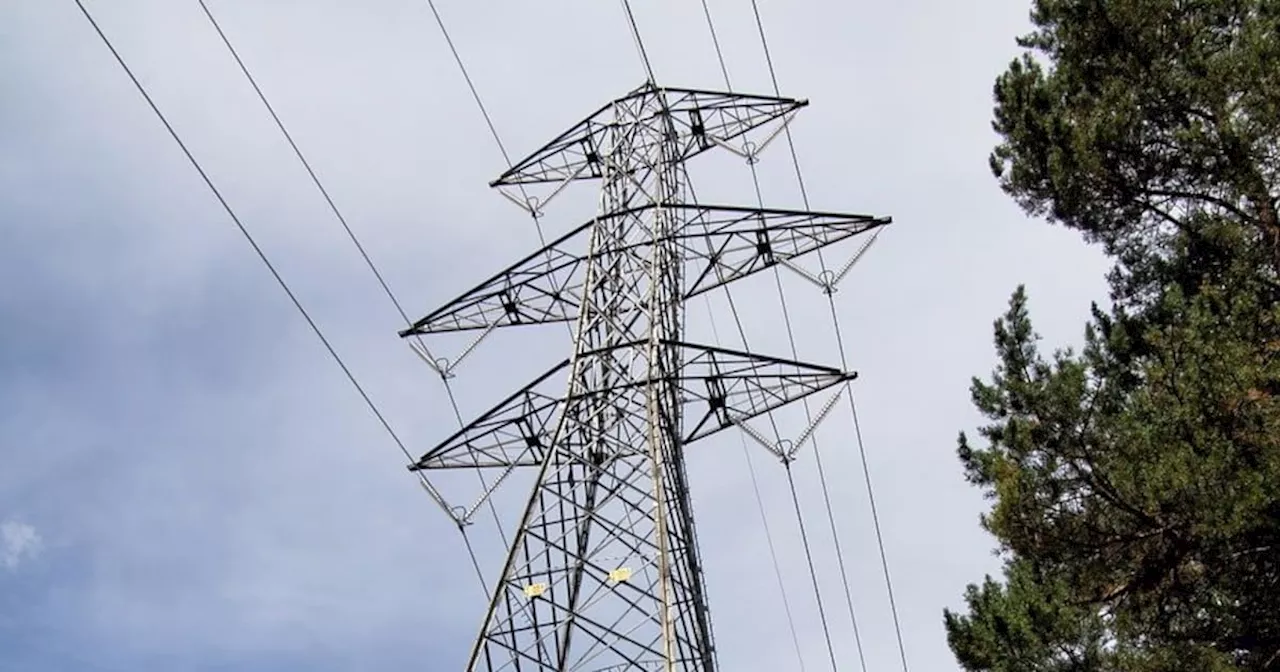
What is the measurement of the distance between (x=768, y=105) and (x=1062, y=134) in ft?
12.4

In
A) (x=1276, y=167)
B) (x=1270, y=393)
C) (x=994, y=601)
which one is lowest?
(x=994, y=601)

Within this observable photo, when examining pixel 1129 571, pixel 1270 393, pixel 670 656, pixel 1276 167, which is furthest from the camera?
pixel 1276 167

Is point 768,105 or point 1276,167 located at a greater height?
point 768,105

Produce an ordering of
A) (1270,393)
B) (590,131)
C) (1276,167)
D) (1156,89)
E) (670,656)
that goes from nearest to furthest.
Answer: (670,656) < (1270,393) < (1276,167) < (1156,89) < (590,131)

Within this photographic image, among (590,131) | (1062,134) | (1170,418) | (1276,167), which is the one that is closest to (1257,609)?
(1170,418)

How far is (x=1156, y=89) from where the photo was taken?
9336 millimetres

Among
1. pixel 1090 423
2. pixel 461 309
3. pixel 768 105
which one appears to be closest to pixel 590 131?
pixel 768 105

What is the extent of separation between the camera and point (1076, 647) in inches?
305

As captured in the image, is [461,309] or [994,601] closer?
[994,601]

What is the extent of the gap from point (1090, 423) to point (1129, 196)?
257 cm

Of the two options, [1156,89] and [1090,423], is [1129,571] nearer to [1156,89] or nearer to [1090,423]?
[1090,423]

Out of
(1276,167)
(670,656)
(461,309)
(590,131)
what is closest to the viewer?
(670,656)

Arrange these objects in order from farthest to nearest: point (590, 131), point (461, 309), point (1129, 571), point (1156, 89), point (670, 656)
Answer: point (590, 131)
point (461, 309)
point (1156, 89)
point (1129, 571)
point (670, 656)

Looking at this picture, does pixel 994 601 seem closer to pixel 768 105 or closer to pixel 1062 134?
pixel 1062 134
